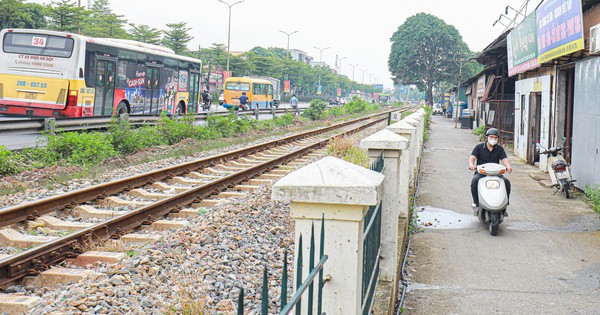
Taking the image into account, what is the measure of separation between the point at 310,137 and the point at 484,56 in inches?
351

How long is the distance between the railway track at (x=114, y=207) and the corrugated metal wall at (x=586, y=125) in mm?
5995

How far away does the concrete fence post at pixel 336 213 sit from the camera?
2.66 metres

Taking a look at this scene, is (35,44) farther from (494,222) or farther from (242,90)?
(242,90)

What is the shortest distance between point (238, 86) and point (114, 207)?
121 ft

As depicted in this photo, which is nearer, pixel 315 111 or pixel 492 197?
pixel 492 197

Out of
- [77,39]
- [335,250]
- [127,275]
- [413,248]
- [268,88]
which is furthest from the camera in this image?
[268,88]

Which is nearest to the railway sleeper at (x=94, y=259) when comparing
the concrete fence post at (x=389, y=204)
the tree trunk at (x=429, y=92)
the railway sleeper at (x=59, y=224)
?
the railway sleeper at (x=59, y=224)

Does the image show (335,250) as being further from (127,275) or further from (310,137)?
(310,137)

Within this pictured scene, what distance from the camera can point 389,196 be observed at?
5426 millimetres

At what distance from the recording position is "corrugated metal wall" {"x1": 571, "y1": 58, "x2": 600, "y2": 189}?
11508mm

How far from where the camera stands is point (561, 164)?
11.8 metres

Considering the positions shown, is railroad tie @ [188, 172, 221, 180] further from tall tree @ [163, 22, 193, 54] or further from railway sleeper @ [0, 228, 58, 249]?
tall tree @ [163, 22, 193, 54]

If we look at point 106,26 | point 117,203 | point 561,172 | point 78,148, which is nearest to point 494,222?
point 561,172

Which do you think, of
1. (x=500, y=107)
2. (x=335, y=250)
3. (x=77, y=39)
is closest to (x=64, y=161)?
(x=77, y=39)
